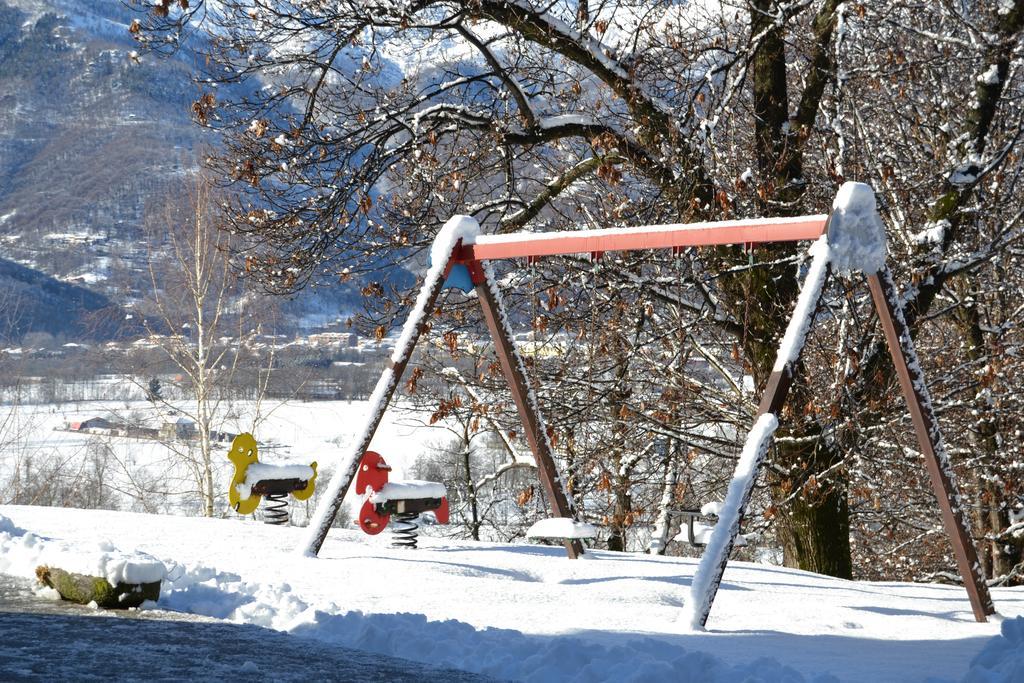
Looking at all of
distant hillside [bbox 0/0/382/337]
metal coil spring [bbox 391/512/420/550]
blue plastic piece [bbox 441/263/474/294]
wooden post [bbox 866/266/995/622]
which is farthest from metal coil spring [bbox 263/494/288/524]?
distant hillside [bbox 0/0/382/337]

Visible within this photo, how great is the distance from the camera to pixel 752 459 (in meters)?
4.49

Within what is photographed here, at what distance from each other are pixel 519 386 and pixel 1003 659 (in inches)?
122

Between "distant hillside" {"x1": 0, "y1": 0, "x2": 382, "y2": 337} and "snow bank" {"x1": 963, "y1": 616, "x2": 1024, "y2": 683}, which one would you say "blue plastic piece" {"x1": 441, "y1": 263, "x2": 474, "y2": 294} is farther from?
"distant hillside" {"x1": 0, "y1": 0, "x2": 382, "y2": 337}

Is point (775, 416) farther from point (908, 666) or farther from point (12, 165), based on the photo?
point (12, 165)

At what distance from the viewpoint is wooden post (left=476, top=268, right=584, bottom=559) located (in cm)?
619

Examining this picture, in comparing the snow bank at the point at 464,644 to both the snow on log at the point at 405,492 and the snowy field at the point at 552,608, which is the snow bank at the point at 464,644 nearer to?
the snowy field at the point at 552,608

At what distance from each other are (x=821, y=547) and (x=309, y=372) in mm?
18559

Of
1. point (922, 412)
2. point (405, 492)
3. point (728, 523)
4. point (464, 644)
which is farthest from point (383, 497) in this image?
point (922, 412)

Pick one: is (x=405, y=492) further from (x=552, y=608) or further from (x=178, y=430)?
(x=178, y=430)

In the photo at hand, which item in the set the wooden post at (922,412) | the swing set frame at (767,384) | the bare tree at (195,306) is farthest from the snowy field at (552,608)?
the bare tree at (195,306)

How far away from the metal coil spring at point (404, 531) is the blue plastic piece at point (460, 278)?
1843mm

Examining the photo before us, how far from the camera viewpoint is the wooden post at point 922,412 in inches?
193

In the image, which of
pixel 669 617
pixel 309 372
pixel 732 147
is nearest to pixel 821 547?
pixel 732 147

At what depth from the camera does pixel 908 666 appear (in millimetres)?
4051
